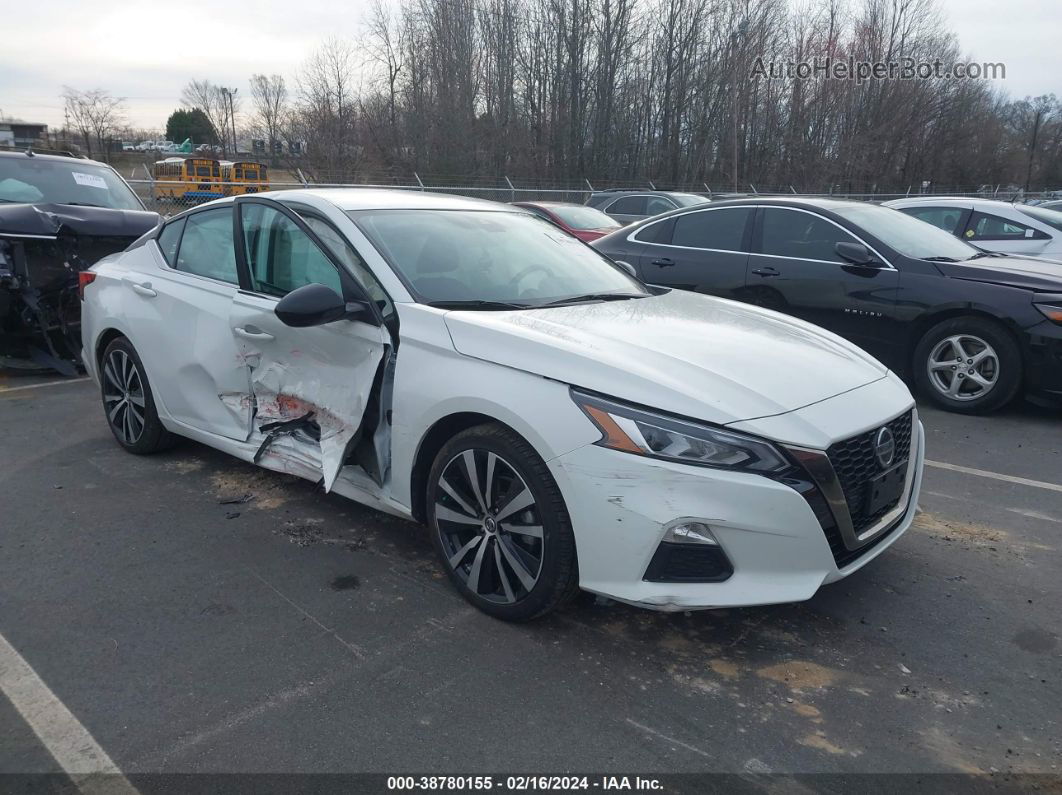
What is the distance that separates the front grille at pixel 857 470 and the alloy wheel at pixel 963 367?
3.82 meters

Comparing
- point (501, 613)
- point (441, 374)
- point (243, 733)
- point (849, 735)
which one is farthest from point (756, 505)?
point (243, 733)

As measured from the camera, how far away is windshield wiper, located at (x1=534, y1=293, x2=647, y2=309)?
366 cm

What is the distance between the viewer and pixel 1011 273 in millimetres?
6188

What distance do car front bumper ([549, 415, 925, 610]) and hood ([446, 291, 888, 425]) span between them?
231mm

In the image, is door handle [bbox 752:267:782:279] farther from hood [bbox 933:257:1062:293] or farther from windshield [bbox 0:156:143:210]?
windshield [bbox 0:156:143:210]

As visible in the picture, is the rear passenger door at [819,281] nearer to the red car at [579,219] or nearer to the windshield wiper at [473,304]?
the windshield wiper at [473,304]

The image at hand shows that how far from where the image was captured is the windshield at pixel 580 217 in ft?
43.9

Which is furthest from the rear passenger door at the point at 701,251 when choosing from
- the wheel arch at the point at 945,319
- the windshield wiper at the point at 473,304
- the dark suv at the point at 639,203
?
the dark suv at the point at 639,203

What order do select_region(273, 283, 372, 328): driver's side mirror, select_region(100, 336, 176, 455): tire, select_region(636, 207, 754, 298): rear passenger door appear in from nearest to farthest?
select_region(273, 283, 372, 328): driver's side mirror
select_region(100, 336, 176, 455): tire
select_region(636, 207, 754, 298): rear passenger door

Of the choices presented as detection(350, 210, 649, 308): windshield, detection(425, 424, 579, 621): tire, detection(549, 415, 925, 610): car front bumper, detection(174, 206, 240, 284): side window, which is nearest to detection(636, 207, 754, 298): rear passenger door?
detection(350, 210, 649, 308): windshield

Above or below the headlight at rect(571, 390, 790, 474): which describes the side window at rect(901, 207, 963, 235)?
above

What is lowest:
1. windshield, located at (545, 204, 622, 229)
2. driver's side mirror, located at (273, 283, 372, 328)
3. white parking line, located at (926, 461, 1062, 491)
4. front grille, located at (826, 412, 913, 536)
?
white parking line, located at (926, 461, 1062, 491)

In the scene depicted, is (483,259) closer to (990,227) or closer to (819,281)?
(819,281)

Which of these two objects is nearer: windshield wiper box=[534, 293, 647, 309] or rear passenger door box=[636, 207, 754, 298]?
windshield wiper box=[534, 293, 647, 309]
